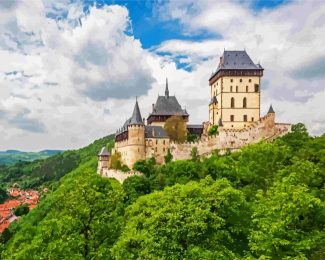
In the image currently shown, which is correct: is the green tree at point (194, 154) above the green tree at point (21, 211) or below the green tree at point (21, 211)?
above

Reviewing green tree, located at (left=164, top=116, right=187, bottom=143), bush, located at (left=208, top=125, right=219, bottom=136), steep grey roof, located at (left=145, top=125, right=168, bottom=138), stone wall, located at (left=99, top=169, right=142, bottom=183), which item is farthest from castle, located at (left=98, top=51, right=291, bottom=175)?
stone wall, located at (left=99, top=169, right=142, bottom=183)

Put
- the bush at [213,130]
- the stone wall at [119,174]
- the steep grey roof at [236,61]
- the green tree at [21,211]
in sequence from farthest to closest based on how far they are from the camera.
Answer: the green tree at [21,211] < the steep grey roof at [236,61] < the bush at [213,130] < the stone wall at [119,174]

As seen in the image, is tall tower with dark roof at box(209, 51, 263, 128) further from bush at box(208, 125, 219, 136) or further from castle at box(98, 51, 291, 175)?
bush at box(208, 125, 219, 136)

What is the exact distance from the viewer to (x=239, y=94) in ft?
288

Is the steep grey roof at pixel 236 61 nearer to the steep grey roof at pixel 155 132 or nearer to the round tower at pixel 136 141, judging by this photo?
the steep grey roof at pixel 155 132

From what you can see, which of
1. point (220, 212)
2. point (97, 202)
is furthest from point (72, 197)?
point (220, 212)

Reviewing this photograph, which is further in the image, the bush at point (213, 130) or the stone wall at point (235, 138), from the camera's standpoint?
the bush at point (213, 130)

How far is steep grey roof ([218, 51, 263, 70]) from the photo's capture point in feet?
291

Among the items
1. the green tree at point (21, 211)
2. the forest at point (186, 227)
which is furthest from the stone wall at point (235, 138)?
the green tree at point (21, 211)

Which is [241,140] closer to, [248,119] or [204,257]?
[248,119]

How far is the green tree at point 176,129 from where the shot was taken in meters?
85.5

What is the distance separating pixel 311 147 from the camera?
64875 mm

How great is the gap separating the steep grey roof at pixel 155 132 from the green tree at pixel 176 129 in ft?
6.84

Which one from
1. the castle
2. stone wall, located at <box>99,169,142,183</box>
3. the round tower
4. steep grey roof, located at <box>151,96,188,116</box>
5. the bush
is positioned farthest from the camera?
steep grey roof, located at <box>151,96,188,116</box>
